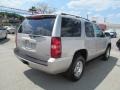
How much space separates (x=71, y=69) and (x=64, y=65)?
460mm

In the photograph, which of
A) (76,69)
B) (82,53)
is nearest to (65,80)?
(76,69)

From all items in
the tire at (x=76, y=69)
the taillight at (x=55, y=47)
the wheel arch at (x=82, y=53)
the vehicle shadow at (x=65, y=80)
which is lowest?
the vehicle shadow at (x=65, y=80)

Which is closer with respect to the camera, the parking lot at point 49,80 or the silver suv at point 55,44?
the silver suv at point 55,44

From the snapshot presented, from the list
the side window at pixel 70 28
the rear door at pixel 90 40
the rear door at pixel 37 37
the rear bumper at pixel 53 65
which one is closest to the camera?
the rear bumper at pixel 53 65

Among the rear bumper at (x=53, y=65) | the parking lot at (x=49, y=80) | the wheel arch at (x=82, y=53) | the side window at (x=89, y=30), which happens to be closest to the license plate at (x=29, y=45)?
the rear bumper at (x=53, y=65)

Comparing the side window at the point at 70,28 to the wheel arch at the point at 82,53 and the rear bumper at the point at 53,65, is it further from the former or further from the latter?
the rear bumper at the point at 53,65

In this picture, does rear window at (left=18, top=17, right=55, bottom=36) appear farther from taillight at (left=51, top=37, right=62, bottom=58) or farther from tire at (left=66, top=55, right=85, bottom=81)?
tire at (left=66, top=55, right=85, bottom=81)

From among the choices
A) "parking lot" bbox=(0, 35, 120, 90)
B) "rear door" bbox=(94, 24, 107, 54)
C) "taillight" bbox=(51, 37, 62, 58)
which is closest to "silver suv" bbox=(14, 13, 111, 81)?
"taillight" bbox=(51, 37, 62, 58)

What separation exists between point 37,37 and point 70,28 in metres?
0.98

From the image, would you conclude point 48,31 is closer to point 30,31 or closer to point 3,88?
point 30,31

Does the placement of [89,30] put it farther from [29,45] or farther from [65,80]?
[29,45]

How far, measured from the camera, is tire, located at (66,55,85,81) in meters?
4.85

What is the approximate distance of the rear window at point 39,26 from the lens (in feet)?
14.4

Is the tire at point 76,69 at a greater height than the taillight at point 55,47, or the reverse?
the taillight at point 55,47
